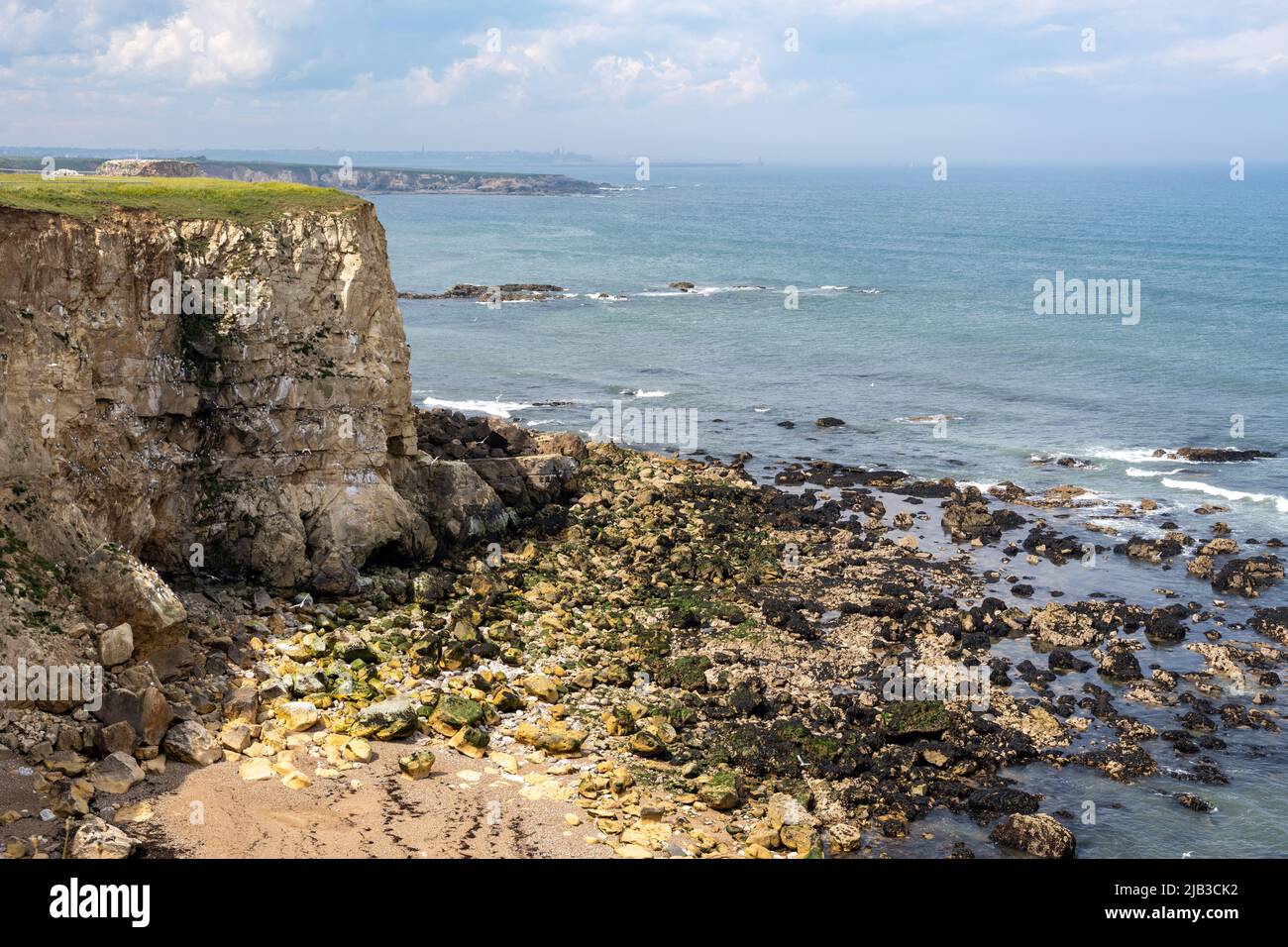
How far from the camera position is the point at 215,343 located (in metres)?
32.0

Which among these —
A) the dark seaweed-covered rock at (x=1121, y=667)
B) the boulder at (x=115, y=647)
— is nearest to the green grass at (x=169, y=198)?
the boulder at (x=115, y=647)

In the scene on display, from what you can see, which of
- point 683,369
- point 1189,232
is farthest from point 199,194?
point 1189,232

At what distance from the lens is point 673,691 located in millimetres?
29891

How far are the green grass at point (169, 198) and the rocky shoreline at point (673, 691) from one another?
10139mm

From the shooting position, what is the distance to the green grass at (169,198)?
95.8 ft

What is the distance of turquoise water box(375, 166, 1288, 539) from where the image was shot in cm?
5641

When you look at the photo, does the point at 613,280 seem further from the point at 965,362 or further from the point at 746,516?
the point at 746,516

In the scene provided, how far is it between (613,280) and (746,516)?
71.0 m

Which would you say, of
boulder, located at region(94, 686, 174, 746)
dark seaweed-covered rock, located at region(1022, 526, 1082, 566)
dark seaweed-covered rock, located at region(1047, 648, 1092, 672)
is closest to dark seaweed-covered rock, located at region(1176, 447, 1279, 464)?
dark seaweed-covered rock, located at region(1022, 526, 1082, 566)

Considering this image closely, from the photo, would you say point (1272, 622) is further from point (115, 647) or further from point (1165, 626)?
point (115, 647)

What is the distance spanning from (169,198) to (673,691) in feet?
64.2

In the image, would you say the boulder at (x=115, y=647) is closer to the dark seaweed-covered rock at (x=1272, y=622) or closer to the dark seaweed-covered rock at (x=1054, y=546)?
the dark seaweed-covered rock at (x=1054, y=546)

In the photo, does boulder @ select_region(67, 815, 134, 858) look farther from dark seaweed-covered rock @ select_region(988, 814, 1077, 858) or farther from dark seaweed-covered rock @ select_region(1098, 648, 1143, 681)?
dark seaweed-covered rock @ select_region(1098, 648, 1143, 681)

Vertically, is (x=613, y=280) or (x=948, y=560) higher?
(x=613, y=280)
